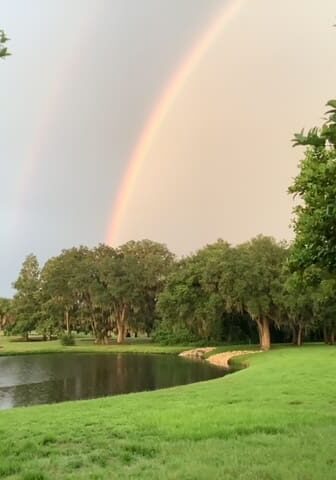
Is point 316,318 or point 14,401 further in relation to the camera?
point 316,318

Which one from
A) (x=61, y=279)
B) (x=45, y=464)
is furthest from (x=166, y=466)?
(x=61, y=279)

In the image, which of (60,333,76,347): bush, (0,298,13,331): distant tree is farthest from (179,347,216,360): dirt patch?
(0,298,13,331): distant tree

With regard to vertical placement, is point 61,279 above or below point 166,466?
above

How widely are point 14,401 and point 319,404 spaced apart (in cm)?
1821

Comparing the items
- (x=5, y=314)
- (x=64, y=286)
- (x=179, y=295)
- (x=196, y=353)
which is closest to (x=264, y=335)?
(x=196, y=353)

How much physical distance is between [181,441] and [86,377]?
3054 centimetres

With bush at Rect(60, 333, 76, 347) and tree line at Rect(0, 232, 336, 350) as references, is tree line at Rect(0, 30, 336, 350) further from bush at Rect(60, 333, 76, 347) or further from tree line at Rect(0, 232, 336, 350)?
bush at Rect(60, 333, 76, 347)

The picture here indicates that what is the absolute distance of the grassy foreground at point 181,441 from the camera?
22.8 ft

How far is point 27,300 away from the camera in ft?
299

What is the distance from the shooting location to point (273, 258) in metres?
50.2

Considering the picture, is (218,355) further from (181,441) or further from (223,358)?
(181,441)

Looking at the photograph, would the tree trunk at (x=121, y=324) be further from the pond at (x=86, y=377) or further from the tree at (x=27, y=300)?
the pond at (x=86, y=377)

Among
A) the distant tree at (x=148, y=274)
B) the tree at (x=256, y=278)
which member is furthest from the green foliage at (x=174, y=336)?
the tree at (x=256, y=278)

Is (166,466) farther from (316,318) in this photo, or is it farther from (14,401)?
(316,318)
